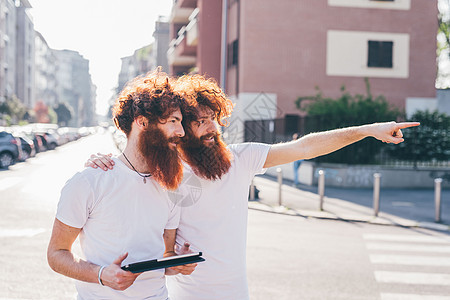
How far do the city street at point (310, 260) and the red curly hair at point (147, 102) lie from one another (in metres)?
1.39

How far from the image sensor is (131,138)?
93.2 inches

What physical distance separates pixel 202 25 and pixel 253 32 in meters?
4.37

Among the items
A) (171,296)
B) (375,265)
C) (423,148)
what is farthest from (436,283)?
(423,148)

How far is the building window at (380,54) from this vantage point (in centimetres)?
2617

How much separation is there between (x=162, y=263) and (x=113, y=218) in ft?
0.93

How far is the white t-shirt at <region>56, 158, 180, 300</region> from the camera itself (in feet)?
7.14

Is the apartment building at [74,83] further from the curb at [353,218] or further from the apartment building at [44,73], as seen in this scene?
the curb at [353,218]

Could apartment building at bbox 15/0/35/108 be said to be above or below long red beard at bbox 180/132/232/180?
above

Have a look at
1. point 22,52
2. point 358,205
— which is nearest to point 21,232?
point 358,205

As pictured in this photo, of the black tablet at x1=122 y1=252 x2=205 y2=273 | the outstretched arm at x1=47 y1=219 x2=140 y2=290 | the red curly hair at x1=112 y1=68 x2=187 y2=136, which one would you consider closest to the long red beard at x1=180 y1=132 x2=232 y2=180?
the red curly hair at x1=112 y1=68 x2=187 y2=136

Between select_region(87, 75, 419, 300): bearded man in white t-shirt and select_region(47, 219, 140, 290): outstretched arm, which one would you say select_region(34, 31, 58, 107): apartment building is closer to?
select_region(87, 75, 419, 300): bearded man in white t-shirt

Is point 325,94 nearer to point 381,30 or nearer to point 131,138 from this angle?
point 381,30

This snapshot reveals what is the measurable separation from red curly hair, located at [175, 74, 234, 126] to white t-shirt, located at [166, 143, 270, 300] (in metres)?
0.28

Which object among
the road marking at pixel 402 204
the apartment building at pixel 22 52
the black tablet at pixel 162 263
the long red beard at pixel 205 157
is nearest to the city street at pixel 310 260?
the long red beard at pixel 205 157
